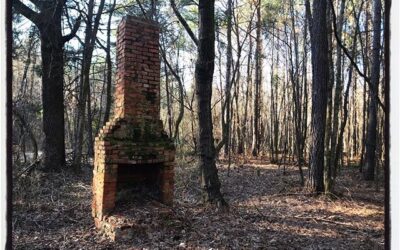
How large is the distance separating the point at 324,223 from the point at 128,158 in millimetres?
3972

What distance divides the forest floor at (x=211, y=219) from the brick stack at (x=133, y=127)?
1.79 ft

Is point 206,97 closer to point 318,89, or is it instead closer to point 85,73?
point 318,89

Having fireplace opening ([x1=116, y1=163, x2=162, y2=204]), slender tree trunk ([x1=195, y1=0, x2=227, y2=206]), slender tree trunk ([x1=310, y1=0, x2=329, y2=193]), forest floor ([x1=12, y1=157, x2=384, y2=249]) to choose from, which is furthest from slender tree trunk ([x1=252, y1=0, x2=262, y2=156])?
fireplace opening ([x1=116, y1=163, x2=162, y2=204])

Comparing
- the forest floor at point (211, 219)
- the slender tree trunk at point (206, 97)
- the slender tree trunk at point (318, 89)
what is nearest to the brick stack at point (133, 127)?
the forest floor at point (211, 219)

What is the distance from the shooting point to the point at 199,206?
7363 millimetres

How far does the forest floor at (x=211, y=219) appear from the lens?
5230mm

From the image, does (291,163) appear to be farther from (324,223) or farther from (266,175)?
(324,223)

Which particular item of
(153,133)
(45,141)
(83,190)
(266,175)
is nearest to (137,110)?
(153,133)

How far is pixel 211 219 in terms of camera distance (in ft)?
20.9

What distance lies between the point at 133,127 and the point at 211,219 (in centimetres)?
227

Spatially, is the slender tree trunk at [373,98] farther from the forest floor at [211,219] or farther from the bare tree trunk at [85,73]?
the bare tree trunk at [85,73]

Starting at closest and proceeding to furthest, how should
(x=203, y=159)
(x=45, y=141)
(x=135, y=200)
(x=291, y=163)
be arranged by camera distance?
(x=135, y=200) < (x=203, y=159) < (x=45, y=141) < (x=291, y=163)

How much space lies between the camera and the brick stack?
19.6ft

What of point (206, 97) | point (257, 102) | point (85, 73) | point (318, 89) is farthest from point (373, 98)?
point (85, 73)
